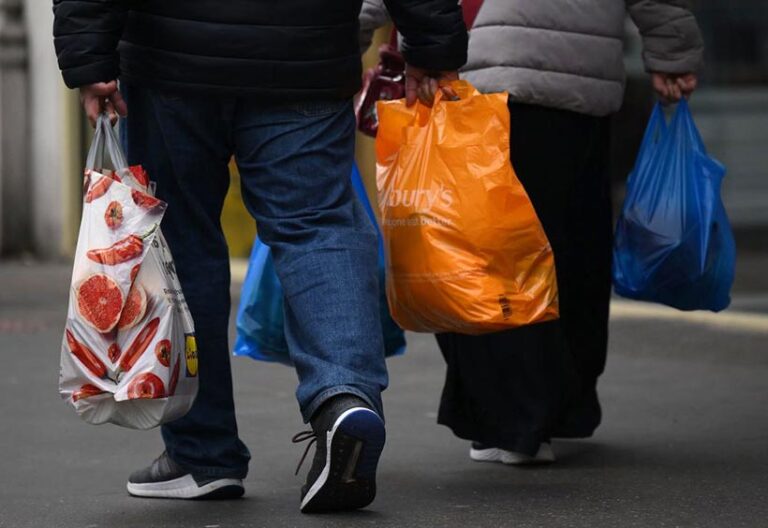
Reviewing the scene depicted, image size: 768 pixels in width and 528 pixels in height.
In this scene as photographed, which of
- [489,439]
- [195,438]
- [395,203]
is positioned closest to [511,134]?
[395,203]

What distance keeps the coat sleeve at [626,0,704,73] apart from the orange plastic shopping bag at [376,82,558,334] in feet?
1.99

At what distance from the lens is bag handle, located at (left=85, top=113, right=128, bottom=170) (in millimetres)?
3850

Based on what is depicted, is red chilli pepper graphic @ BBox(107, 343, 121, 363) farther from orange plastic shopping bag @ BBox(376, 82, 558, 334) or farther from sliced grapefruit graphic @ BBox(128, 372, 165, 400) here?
orange plastic shopping bag @ BBox(376, 82, 558, 334)

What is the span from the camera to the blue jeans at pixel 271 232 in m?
3.79

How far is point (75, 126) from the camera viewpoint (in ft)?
47.5

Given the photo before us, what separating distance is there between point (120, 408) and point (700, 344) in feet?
12.9

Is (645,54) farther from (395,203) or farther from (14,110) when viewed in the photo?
(14,110)

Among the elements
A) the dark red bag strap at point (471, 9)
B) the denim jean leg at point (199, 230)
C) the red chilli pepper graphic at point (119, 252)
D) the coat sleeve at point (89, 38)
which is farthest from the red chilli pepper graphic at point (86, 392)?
the dark red bag strap at point (471, 9)

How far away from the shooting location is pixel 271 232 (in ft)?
12.8

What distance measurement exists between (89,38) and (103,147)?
0.84ft

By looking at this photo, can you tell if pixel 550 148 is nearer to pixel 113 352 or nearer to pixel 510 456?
pixel 510 456

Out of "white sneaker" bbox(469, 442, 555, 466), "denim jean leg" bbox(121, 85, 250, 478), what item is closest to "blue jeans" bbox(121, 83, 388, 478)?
"denim jean leg" bbox(121, 85, 250, 478)

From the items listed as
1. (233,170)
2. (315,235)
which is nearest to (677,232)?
(315,235)

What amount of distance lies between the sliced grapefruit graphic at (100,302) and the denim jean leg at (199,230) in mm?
313
